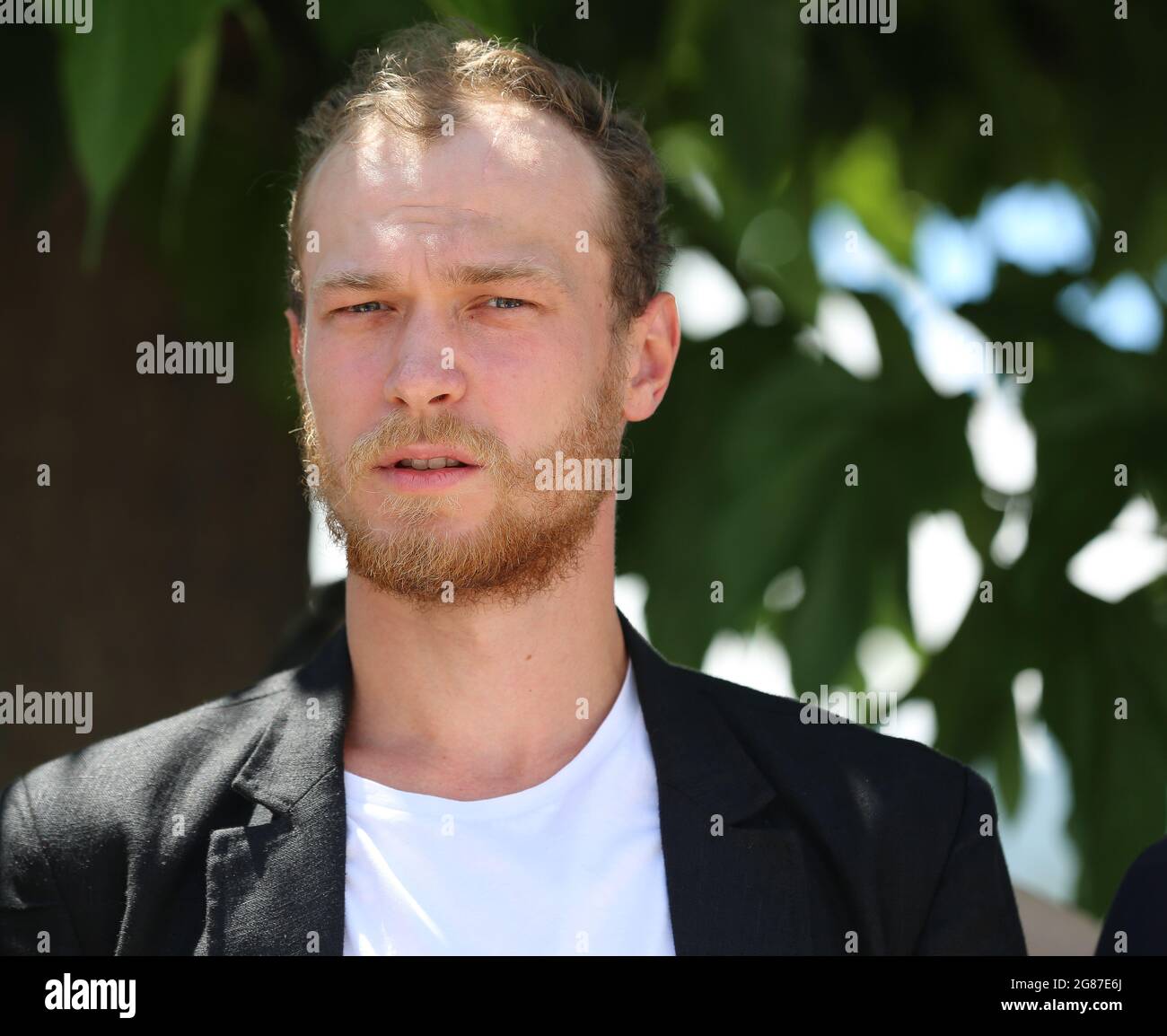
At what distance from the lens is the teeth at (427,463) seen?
1.90m

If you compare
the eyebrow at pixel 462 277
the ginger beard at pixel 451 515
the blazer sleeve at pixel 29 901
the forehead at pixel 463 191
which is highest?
the forehead at pixel 463 191

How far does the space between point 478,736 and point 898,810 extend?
0.52 m

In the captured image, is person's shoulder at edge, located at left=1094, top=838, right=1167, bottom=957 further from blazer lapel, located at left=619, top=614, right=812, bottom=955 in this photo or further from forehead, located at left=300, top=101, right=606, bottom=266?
forehead, located at left=300, top=101, right=606, bottom=266

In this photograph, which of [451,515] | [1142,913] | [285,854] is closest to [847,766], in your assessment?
[1142,913]

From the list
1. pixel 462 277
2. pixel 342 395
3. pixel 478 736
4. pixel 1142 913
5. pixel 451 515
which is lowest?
pixel 1142 913

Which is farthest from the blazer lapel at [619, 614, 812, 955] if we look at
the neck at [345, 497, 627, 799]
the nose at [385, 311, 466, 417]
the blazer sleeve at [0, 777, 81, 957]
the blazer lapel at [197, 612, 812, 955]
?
the blazer sleeve at [0, 777, 81, 957]

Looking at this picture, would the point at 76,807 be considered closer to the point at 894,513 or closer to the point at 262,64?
the point at 894,513

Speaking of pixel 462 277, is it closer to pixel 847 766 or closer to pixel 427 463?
pixel 427 463

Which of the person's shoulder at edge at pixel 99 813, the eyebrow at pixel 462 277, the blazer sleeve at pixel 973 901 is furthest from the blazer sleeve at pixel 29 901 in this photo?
the blazer sleeve at pixel 973 901

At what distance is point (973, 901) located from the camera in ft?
6.59

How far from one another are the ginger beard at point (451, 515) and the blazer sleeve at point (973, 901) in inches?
23.4

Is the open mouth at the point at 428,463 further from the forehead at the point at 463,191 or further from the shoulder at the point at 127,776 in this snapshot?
the shoulder at the point at 127,776

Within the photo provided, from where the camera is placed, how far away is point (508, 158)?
6.57 feet
